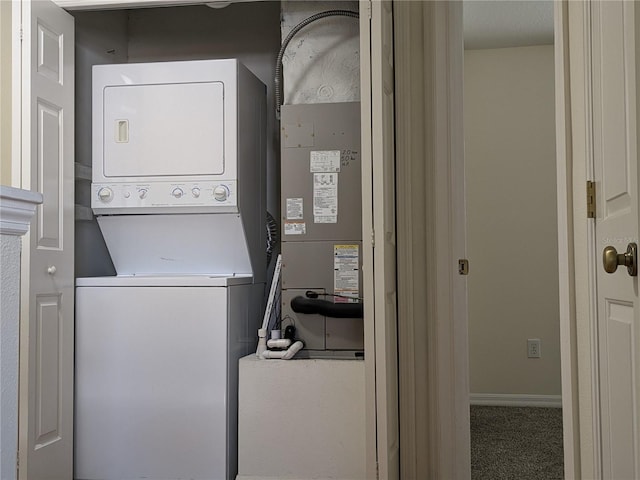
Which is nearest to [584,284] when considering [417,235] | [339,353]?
[417,235]

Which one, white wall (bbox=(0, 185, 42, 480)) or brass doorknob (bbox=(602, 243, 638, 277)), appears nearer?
white wall (bbox=(0, 185, 42, 480))

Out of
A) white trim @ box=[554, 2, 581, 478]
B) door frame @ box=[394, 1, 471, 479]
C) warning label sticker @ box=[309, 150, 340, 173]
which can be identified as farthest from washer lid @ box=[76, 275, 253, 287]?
white trim @ box=[554, 2, 581, 478]

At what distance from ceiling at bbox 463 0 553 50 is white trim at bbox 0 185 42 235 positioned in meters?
3.77

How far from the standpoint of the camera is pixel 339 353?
311 cm

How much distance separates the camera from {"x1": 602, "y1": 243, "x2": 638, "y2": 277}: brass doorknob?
1.45m

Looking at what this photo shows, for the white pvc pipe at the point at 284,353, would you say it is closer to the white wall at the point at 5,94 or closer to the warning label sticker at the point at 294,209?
the warning label sticker at the point at 294,209

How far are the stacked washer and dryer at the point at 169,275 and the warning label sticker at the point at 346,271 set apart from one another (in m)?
0.47

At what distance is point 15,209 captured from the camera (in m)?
1.16

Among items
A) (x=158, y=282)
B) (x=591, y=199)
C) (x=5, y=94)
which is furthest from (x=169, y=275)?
(x=591, y=199)

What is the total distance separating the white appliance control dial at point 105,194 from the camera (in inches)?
132

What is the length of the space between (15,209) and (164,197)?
2.17 m

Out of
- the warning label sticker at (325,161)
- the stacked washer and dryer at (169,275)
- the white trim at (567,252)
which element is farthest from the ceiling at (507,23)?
the white trim at (567,252)

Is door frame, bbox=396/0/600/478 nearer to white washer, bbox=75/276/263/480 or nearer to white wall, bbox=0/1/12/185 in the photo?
white washer, bbox=75/276/263/480

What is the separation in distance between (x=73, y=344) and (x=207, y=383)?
2.06 feet
